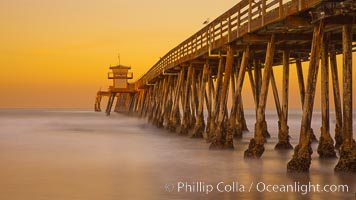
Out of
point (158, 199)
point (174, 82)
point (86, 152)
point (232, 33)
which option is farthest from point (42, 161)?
point (174, 82)

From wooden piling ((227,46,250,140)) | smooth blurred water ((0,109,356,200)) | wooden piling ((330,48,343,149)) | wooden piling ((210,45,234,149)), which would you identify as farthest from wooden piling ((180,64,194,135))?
wooden piling ((330,48,343,149))

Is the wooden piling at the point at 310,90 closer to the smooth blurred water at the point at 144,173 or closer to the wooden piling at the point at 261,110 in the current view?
the smooth blurred water at the point at 144,173

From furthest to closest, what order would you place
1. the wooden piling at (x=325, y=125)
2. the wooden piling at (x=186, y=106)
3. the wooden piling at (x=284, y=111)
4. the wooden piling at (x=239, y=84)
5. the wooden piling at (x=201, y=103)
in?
the wooden piling at (x=186, y=106) → the wooden piling at (x=201, y=103) → the wooden piling at (x=284, y=111) → the wooden piling at (x=239, y=84) → the wooden piling at (x=325, y=125)

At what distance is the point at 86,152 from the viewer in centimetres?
2019

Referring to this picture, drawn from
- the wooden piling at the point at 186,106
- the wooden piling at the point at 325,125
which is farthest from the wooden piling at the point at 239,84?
the wooden piling at the point at 186,106

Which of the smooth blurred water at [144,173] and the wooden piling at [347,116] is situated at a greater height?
the wooden piling at [347,116]

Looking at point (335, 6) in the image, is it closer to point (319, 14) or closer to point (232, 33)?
point (319, 14)

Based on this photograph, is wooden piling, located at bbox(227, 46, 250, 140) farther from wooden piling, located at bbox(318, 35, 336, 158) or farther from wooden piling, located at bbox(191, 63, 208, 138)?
wooden piling, located at bbox(191, 63, 208, 138)

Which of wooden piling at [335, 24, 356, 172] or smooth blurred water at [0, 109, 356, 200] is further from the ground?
wooden piling at [335, 24, 356, 172]

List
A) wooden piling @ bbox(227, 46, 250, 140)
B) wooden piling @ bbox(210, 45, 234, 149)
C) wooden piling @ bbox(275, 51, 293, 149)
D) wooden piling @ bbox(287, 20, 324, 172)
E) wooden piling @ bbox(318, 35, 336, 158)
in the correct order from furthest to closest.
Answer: wooden piling @ bbox(275, 51, 293, 149), wooden piling @ bbox(210, 45, 234, 149), wooden piling @ bbox(227, 46, 250, 140), wooden piling @ bbox(318, 35, 336, 158), wooden piling @ bbox(287, 20, 324, 172)

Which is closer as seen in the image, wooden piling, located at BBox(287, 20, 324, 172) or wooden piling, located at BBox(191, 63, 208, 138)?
wooden piling, located at BBox(287, 20, 324, 172)

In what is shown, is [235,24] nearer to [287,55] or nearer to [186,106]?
[287,55]

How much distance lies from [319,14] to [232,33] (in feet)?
18.1

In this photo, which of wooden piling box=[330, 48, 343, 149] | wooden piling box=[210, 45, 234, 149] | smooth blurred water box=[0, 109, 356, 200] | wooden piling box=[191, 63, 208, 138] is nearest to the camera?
smooth blurred water box=[0, 109, 356, 200]
